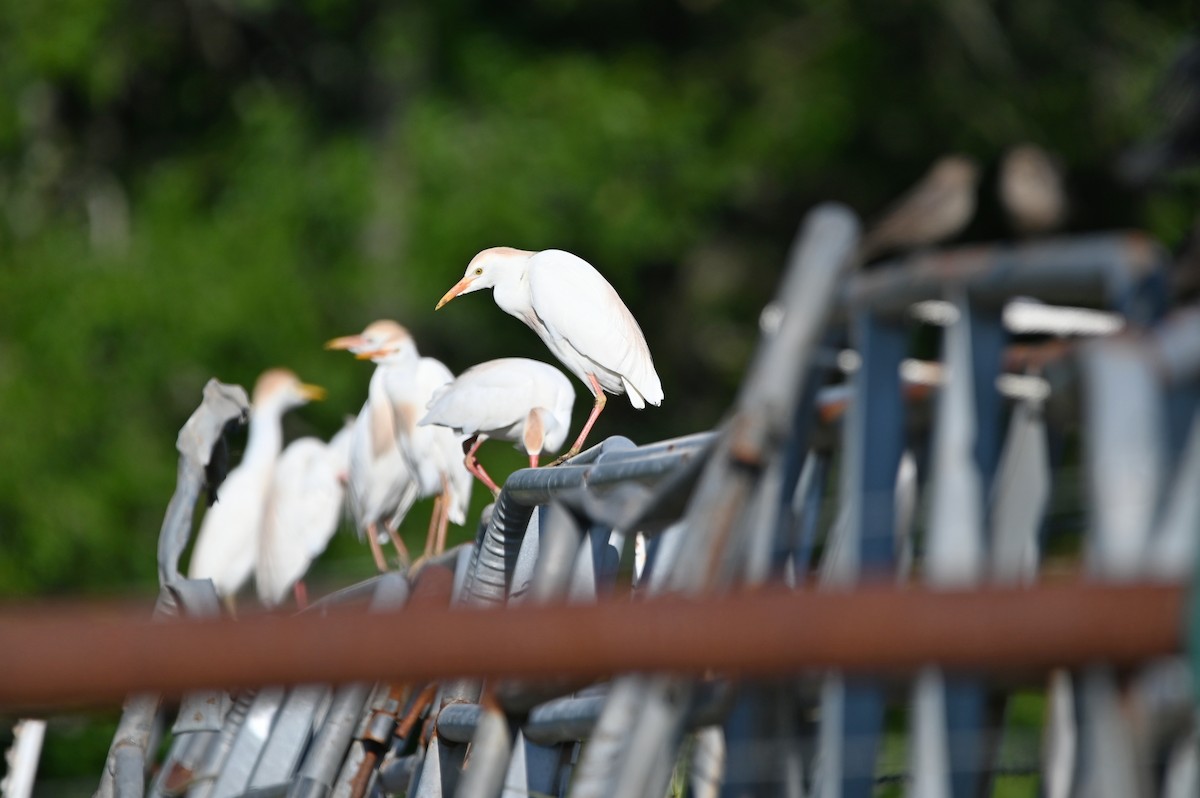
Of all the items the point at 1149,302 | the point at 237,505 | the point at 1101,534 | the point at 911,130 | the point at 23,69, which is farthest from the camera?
the point at 911,130

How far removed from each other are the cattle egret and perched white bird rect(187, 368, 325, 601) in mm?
647

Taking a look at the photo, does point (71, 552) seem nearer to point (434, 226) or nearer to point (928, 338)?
point (434, 226)

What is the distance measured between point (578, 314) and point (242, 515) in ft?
7.78

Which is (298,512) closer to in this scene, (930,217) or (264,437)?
(264,437)

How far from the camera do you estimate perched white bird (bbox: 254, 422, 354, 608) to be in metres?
6.38

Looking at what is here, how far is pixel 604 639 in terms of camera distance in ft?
2.91

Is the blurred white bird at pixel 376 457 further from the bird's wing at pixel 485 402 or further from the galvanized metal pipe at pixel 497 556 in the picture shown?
the galvanized metal pipe at pixel 497 556

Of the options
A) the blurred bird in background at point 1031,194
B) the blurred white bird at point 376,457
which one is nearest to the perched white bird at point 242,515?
the blurred white bird at point 376,457

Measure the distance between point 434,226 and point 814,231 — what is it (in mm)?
10248

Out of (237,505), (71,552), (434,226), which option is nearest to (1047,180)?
(237,505)

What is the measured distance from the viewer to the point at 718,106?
12797mm

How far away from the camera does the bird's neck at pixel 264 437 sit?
6.90m

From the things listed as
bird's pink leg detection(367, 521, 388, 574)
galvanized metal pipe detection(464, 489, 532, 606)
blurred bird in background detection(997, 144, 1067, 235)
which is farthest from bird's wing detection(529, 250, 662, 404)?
blurred bird in background detection(997, 144, 1067, 235)

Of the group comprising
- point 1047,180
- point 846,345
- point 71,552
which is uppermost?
point 1047,180
